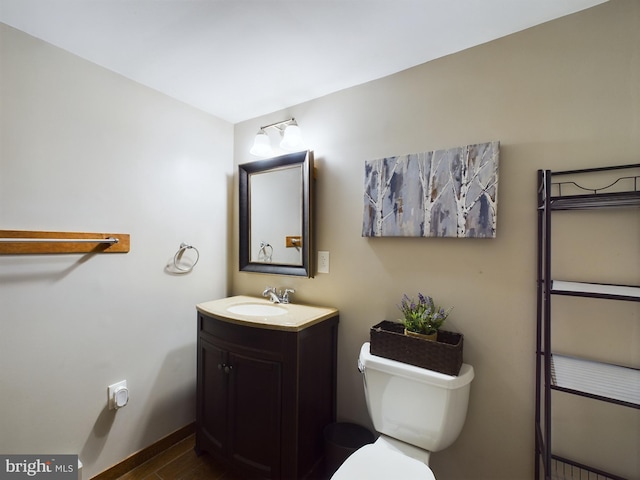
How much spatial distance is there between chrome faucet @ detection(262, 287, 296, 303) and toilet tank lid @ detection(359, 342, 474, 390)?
672 millimetres

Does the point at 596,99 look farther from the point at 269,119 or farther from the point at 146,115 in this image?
the point at 146,115

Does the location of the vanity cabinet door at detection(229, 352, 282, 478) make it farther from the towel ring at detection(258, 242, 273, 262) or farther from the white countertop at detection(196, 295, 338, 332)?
the towel ring at detection(258, 242, 273, 262)

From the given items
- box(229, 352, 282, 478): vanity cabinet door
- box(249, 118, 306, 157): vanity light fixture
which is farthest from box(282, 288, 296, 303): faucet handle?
box(249, 118, 306, 157): vanity light fixture

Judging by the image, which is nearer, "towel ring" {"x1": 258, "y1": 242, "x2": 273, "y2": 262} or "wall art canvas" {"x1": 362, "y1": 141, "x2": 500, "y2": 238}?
"wall art canvas" {"x1": 362, "y1": 141, "x2": 500, "y2": 238}

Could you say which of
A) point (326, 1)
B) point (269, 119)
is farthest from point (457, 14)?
point (269, 119)

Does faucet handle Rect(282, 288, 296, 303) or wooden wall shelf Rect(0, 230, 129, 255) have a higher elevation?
wooden wall shelf Rect(0, 230, 129, 255)

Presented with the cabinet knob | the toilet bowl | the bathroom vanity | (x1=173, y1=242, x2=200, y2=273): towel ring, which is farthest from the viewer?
(x1=173, y1=242, x2=200, y2=273): towel ring

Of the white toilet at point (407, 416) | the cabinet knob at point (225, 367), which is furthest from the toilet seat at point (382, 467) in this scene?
the cabinet knob at point (225, 367)

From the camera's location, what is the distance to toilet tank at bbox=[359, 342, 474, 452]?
1.11 metres

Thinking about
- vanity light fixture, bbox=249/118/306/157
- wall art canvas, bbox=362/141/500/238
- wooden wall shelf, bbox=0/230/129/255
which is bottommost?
wooden wall shelf, bbox=0/230/129/255

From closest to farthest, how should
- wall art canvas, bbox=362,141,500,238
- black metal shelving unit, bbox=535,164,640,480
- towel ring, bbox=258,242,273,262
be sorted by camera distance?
1. black metal shelving unit, bbox=535,164,640,480
2. wall art canvas, bbox=362,141,500,238
3. towel ring, bbox=258,242,273,262

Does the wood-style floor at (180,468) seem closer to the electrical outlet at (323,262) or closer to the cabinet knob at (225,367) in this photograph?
the cabinet knob at (225,367)

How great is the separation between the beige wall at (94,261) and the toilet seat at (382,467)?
4.13 feet
